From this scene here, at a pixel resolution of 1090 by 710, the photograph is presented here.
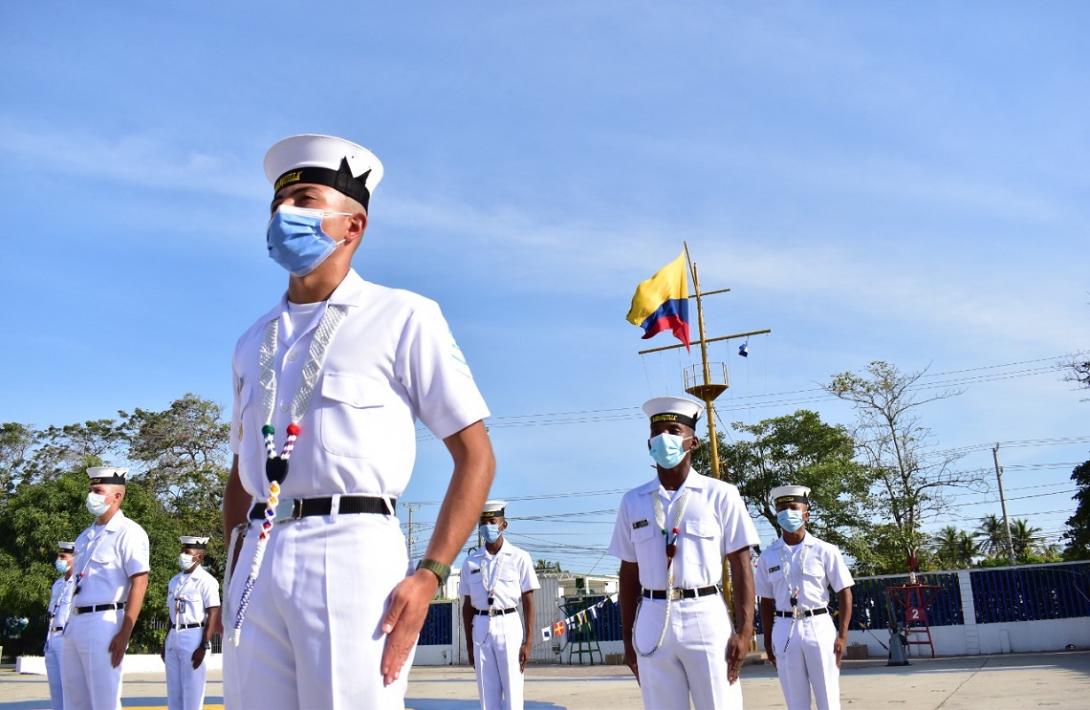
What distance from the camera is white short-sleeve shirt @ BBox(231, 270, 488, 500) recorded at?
2521 millimetres

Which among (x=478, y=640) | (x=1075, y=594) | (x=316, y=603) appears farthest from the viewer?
(x=1075, y=594)

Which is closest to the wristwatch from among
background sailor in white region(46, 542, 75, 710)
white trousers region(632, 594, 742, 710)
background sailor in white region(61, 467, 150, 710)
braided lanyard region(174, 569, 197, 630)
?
white trousers region(632, 594, 742, 710)

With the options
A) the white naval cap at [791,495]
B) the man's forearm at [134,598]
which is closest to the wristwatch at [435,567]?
the man's forearm at [134,598]

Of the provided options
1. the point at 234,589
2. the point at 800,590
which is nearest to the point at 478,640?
the point at 800,590

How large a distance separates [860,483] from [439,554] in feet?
106

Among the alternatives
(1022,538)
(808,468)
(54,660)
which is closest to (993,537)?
(1022,538)

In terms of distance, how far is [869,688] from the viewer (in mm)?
15016

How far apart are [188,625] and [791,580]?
286 inches

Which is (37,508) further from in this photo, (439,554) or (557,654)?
(439,554)

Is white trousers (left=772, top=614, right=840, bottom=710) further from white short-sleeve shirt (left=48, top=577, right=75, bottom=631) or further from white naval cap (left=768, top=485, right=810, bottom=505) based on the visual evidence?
white short-sleeve shirt (left=48, top=577, right=75, bottom=631)

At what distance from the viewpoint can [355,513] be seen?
2.48 m

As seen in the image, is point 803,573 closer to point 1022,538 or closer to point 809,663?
point 809,663

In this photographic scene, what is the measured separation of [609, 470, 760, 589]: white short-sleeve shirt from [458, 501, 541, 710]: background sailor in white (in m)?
3.55

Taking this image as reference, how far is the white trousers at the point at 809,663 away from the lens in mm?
8344
